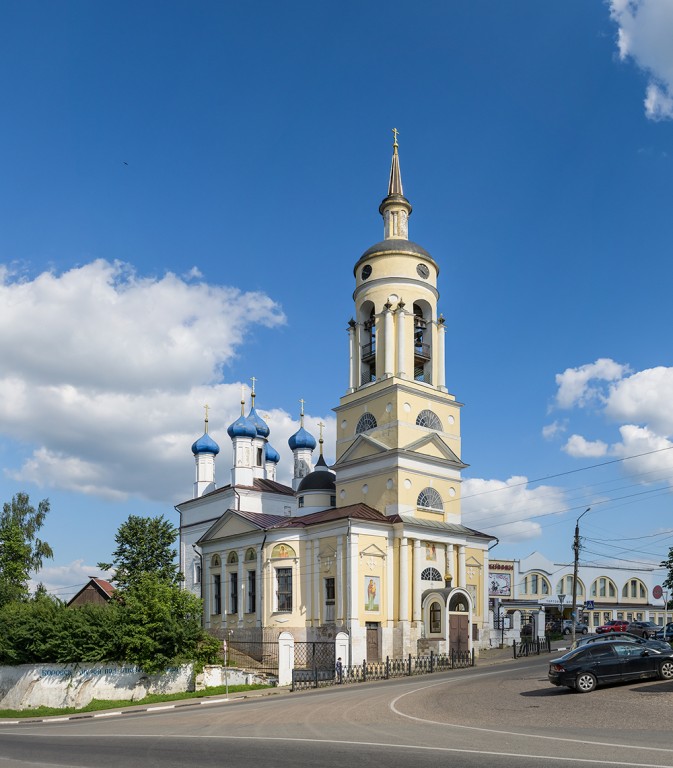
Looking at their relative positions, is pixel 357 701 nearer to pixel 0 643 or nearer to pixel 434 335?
pixel 0 643

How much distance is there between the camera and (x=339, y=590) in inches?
1663

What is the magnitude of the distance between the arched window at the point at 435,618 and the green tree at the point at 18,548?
25586mm

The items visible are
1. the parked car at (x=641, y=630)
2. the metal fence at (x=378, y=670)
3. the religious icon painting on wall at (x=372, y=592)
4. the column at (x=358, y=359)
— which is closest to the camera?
the metal fence at (x=378, y=670)

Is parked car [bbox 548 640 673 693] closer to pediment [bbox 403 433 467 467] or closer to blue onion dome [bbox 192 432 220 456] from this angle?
pediment [bbox 403 433 467 467]

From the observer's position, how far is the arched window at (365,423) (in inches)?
1868

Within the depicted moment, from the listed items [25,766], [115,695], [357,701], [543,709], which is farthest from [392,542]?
[25,766]

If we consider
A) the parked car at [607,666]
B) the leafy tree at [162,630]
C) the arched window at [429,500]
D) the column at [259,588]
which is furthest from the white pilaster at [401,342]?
the parked car at [607,666]

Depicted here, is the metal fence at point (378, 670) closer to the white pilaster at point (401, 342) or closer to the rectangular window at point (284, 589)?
the rectangular window at point (284, 589)

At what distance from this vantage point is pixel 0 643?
38.5 meters

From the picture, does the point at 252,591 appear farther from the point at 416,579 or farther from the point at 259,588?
the point at 416,579

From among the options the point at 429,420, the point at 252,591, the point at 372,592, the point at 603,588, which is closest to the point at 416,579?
the point at 372,592

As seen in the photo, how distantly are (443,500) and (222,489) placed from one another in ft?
61.6

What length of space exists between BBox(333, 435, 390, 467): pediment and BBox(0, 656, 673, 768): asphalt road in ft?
61.9

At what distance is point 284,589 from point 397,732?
28.4 m
